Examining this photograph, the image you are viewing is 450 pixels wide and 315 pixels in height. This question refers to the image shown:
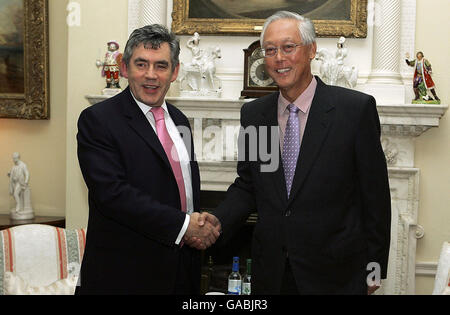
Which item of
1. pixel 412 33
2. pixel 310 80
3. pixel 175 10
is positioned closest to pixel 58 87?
pixel 175 10

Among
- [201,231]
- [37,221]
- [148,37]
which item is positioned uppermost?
[148,37]

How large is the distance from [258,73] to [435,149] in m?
1.57

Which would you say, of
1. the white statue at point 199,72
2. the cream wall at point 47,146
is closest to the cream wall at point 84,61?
the white statue at point 199,72

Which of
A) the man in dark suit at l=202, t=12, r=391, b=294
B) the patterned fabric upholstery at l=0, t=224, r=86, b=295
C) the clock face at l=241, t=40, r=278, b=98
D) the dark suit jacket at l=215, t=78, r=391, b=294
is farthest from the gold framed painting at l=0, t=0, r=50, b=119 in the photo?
the dark suit jacket at l=215, t=78, r=391, b=294

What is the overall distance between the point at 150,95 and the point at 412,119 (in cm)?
262

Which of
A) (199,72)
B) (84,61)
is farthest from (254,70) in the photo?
(84,61)

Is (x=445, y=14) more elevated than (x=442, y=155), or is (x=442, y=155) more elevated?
(x=445, y=14)

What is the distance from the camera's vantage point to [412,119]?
14.7 feet

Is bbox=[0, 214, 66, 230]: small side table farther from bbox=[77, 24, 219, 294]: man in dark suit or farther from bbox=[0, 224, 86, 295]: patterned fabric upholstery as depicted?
bbox=[77, 24, 219, 294]: man in dark suit

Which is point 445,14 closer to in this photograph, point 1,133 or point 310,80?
point 310,80

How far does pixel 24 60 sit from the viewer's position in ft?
19.1

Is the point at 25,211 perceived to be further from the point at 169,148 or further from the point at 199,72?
the point at 169,148
